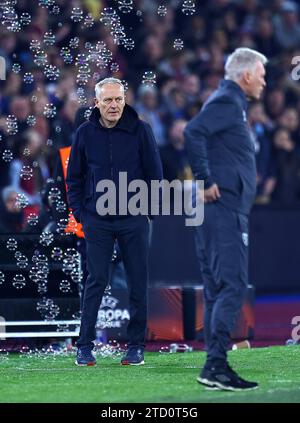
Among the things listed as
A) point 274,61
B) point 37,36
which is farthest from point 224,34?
point 37,36

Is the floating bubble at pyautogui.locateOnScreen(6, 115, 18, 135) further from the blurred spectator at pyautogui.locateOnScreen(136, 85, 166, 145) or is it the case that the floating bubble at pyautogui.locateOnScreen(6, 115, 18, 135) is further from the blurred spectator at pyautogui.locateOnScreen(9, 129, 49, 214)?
the blurred spectator at pyautogui.locateOnScreen(136, 85, 166, 145)

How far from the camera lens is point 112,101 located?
9.32 metres

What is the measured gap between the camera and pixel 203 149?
25.7 ft

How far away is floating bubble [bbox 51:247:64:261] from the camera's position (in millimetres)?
11016

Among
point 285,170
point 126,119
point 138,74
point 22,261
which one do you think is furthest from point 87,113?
point 285,170

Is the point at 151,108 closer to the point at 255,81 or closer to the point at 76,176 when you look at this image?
the point at 76,176

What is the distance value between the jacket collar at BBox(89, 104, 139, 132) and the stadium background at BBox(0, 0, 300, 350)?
2.95ft

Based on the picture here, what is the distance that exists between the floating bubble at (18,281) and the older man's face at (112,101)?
2.17 meters

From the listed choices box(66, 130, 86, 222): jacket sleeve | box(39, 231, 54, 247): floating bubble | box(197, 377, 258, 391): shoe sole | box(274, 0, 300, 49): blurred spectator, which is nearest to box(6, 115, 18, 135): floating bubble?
box(39, 231, 54, 247): floating bubble

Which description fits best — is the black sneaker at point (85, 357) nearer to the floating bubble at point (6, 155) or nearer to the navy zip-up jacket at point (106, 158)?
the navy zip-up jacket at point (106, 158)

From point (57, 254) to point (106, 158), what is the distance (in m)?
1.89

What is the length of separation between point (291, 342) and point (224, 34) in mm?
7527

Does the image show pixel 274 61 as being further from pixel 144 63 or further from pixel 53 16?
pixel 53 16

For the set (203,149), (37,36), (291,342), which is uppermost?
(37,36)
